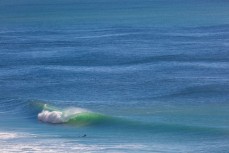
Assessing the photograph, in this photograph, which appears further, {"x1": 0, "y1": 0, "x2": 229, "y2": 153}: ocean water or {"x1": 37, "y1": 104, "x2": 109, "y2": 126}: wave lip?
{"x1": 37, "y1": 104, "x2": 109, "y2": 126}: wave lip

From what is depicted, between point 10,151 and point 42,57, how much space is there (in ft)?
78.5

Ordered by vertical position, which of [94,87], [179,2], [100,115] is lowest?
[100,115]

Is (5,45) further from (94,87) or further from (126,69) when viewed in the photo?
(94,87)

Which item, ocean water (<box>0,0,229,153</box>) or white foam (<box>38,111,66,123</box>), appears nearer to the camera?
ocean water (<box>0,0,229,153</box>)

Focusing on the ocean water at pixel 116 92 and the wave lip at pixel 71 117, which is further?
the wave lip at pixel 71 117

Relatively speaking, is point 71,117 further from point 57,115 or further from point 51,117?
point 51,117

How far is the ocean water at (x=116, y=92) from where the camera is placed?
32969mm

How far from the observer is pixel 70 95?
41.6 metres

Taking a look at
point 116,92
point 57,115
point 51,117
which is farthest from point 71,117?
point 116,92

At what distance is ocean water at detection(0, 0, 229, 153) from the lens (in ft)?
108

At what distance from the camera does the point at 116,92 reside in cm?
4181

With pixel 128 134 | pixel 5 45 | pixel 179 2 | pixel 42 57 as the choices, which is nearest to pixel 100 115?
pixel 128 134

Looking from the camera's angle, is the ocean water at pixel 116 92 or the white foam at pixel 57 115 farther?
the white foam at pixel 57 115

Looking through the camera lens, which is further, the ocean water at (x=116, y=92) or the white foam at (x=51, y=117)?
the white foam at (x=51, y=117)
